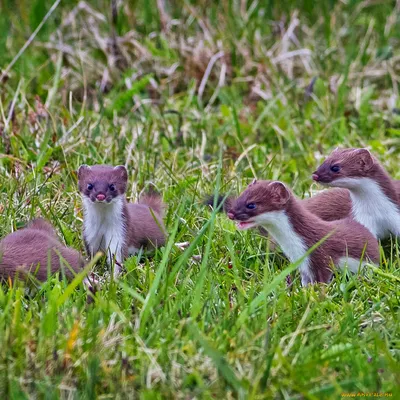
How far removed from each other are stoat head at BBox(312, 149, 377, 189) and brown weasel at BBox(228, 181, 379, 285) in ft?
1.25

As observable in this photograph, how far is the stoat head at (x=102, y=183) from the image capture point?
17.0ft

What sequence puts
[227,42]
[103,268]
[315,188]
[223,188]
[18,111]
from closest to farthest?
1. [103,268]
2. [223,188]
3. [315,188]
4. [18,111]
5. [227,42]

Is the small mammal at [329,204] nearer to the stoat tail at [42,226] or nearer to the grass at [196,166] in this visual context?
the grass at [196,166]

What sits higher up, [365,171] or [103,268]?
[365,171]

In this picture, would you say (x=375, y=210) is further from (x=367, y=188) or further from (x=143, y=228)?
(x=143, y=228)

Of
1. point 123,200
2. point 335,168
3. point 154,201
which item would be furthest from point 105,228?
point 335,168

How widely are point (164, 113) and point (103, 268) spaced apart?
118 inches

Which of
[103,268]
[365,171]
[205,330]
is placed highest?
[365,171]

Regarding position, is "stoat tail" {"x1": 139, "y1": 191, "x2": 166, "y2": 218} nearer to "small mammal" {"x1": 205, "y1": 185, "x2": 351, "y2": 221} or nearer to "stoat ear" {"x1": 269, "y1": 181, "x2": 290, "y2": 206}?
"small mammal" {"x1": 205, "y1": 185, "x2": 351, "y2": 221}

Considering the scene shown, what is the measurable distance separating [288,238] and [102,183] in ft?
3.94

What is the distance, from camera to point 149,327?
3727mm

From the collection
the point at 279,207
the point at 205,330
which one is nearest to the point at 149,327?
the point at 205,330

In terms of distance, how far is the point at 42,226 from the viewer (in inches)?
203

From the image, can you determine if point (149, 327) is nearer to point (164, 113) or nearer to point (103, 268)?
point (103, 268)
